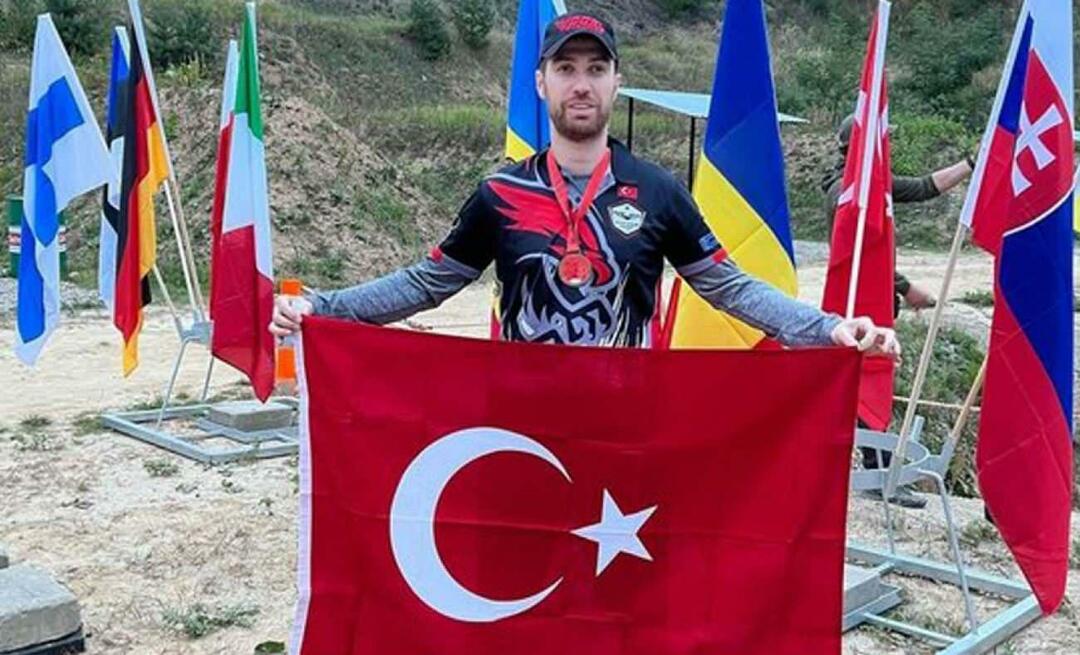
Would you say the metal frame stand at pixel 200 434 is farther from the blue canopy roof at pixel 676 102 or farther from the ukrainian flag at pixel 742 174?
the blue canopy roof at pixel 676 102

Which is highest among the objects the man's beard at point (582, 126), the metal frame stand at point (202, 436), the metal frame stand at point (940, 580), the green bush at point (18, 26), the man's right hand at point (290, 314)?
the green bush at point (18, 26)

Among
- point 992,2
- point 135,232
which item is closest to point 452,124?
point 135,232

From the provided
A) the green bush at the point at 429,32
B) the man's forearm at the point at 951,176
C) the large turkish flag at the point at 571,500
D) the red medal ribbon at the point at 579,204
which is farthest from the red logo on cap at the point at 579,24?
the green bush at the point at 429,32

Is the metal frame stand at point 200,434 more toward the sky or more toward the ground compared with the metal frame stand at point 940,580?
more toward the ground

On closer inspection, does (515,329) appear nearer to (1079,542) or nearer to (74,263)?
(1079,542)

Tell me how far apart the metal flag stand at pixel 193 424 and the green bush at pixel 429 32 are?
3086 cm

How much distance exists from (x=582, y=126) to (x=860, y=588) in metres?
2.87

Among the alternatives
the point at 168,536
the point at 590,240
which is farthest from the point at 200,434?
the point at 590,240

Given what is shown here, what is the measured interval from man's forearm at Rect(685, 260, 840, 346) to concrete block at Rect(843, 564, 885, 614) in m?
2.19

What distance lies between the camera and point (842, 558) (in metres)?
2.88

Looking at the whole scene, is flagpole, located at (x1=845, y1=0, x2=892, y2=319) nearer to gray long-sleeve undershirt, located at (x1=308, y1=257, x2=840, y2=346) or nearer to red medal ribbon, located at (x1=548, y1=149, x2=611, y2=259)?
gray long-sleeve undershirt, located at (x1=308, y1=257, x2=840, y2=346)

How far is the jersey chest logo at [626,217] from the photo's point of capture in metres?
2.81

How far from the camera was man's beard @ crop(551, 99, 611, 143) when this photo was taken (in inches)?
109

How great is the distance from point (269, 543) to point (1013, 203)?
3.54 metres
